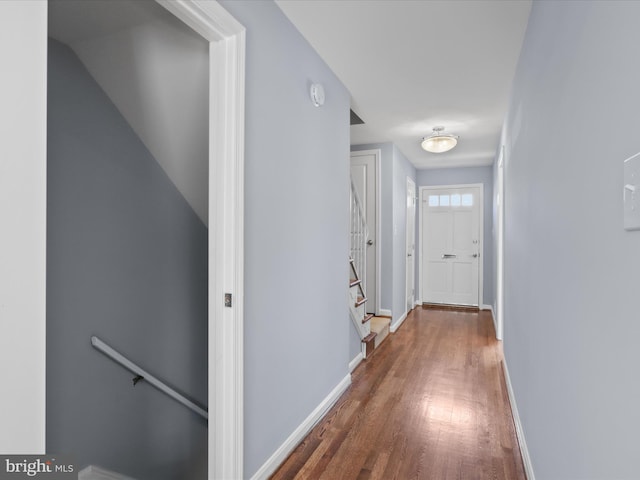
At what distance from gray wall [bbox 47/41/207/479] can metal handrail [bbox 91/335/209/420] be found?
0.06m

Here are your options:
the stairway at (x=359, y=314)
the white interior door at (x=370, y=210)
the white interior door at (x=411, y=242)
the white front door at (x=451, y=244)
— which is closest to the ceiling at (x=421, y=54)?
the white interior door at (x=370, y=210)

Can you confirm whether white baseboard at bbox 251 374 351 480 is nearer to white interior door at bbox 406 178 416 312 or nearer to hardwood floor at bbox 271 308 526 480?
hardwood floor at bbox 271 308 526 480

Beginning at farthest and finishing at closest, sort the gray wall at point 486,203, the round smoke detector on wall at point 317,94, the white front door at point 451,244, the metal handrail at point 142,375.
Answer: the white front door at point 451,244
the gray wall at point 486,203
the round smoke detector on wall at point 317,94
the metal handrail at point 142,375

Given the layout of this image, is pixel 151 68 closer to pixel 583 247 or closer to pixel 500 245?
pixel 583 247

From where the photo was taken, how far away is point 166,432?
106 inches

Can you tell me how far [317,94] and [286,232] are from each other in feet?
3.28

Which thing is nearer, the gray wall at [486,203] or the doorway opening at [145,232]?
the doorway opening at [145,232]

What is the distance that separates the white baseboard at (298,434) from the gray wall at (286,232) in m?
0.04

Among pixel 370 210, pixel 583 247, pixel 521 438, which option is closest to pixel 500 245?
pixel 370 210

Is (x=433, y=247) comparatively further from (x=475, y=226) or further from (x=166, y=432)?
(x=166, y=432)

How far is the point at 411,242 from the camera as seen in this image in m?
6.27

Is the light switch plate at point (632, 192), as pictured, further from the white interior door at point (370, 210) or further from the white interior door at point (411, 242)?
the white interior door at point (411, 242)

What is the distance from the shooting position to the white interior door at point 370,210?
484cm
